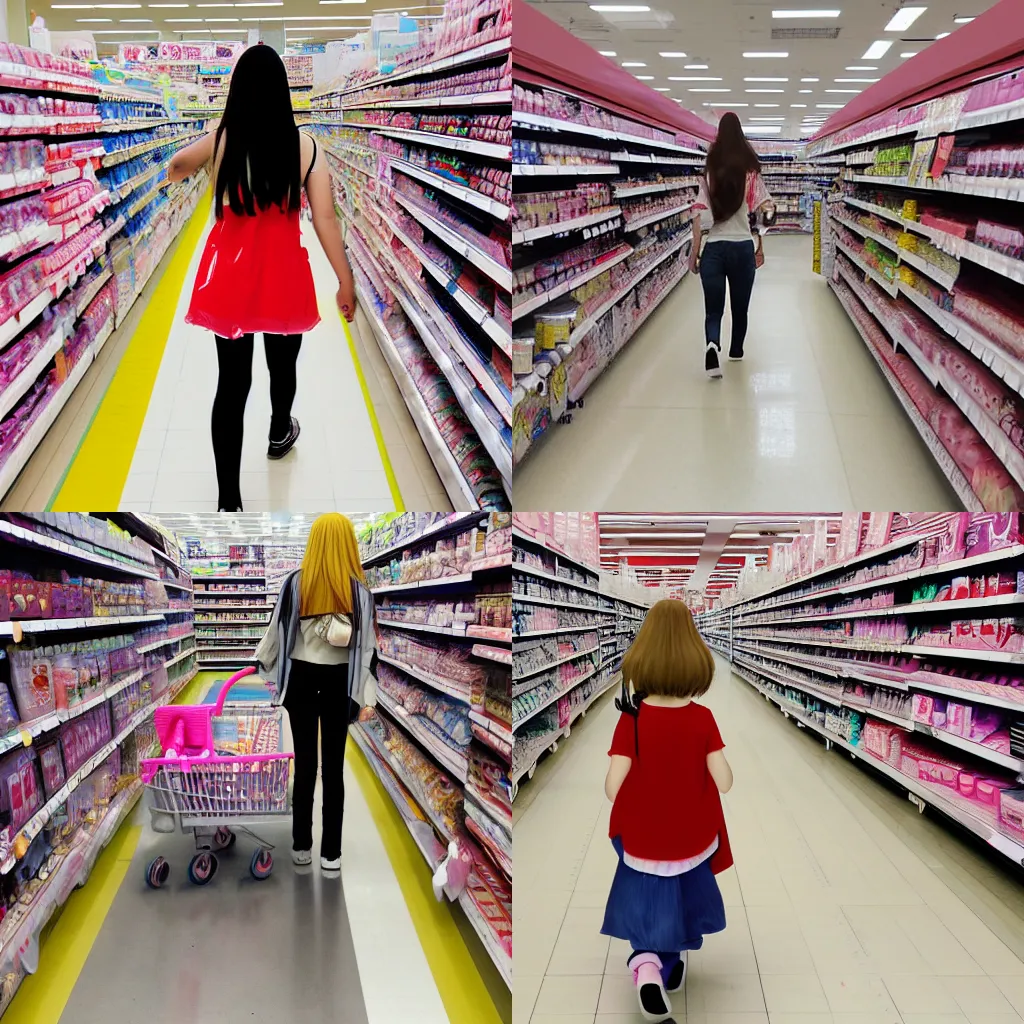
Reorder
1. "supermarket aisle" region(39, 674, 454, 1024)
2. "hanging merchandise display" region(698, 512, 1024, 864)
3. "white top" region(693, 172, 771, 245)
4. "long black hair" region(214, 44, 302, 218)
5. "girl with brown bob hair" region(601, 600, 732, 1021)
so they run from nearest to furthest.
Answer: "girl with brown bob hair" region(601, 600, 732, 1021) < "supermarket aisle" region(39, 674, 454, 1024) < "long black hair" region(214, 44, 302, 218) < "hanging merchandise display" region(698, 512, 1024, 864) < "white top" region(693, 172, 771, 245)

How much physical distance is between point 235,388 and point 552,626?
2.30 metres

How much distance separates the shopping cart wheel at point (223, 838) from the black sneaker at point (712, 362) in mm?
2641

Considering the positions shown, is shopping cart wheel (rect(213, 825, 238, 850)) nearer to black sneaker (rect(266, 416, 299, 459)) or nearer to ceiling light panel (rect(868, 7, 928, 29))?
black sneaker (rect(266, 416, 299, 459))

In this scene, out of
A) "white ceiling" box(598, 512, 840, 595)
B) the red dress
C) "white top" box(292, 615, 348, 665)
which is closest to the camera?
the red dress

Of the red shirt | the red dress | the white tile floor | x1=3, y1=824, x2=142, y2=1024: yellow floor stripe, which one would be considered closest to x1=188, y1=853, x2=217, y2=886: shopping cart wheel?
x1=3, y1=824, x2=142, y2=1024: yellow floor stripe

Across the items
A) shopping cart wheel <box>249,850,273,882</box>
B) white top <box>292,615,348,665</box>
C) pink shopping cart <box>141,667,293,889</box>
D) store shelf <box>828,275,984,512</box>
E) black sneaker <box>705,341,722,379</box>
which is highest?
black sneaker <box>705,341,722,379</box>

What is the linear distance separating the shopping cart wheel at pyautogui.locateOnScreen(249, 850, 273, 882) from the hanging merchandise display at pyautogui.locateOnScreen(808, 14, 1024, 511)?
2.77 meters

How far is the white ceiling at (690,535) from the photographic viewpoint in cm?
348

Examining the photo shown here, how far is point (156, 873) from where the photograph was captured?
2953mm

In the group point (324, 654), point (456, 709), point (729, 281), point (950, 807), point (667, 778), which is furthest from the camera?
point (729, 281)

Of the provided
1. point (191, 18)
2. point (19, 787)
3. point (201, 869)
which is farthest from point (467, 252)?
point (201, 869)

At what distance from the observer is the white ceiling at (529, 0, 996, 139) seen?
2.82 meters

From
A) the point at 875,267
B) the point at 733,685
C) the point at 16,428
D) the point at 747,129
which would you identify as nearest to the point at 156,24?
the point at 16,428

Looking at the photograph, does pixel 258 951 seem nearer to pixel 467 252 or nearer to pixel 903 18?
pixel 467 252
